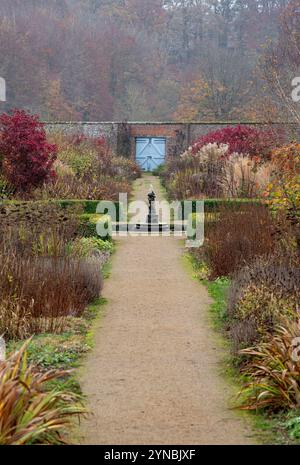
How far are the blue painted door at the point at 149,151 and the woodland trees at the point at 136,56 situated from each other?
888cm

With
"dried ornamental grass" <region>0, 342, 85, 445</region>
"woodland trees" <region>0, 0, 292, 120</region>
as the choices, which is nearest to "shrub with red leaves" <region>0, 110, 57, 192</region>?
"dried ornamental grass" <region>0, 342, 85, 445</region>

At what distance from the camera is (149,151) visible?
113ft

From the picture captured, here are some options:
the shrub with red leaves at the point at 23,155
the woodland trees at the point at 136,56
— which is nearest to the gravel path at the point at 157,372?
the shrub with red leaves at the point at 23,155

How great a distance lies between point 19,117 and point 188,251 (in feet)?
23.0

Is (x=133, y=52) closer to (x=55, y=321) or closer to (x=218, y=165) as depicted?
(x=218, y=165)

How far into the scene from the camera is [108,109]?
52500mm

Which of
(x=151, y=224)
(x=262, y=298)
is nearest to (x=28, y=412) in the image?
(x=262, y=298)

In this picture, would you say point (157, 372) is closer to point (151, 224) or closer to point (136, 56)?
point (151, 224)

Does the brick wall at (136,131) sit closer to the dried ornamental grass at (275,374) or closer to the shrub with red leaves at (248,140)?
the shrub with red leaves at (248,140)

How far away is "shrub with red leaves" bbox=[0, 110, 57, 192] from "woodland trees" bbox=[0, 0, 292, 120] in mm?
25252

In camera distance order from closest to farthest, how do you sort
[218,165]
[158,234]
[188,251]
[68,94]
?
[188,251]
[158,234]
[218,165]
[68,94]

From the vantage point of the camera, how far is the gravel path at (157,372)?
516 centimetres

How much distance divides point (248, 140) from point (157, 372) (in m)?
16.6
